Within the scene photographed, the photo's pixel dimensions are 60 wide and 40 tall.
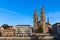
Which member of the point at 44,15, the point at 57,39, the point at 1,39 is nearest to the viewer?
the point at 57,39

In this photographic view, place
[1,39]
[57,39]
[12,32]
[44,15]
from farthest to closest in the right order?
1. [44,15]
2. [12,32]
3. [1,39]
4. [57,39]

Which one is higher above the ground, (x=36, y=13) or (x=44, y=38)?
(x=36, y=13)

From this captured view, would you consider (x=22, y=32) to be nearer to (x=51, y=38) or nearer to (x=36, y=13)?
(x=36, y=13)

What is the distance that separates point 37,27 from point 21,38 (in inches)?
1483

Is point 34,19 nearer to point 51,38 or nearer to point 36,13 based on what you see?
point 36,13

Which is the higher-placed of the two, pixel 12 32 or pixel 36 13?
pixel 36 13

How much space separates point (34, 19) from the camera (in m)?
112

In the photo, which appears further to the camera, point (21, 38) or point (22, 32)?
point (22, 32)

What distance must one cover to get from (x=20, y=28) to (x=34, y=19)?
13579 millimetres

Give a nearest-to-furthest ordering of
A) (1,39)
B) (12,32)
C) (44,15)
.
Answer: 1. (1,39)
2. (12,32)
3. (44,15)

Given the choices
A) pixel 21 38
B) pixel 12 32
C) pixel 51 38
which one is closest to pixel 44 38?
pixel 51 38

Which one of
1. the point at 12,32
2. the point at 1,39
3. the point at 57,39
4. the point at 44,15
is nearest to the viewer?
the point at 57,39

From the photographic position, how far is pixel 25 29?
103m

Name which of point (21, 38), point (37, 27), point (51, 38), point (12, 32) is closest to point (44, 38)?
point (51, 38)
